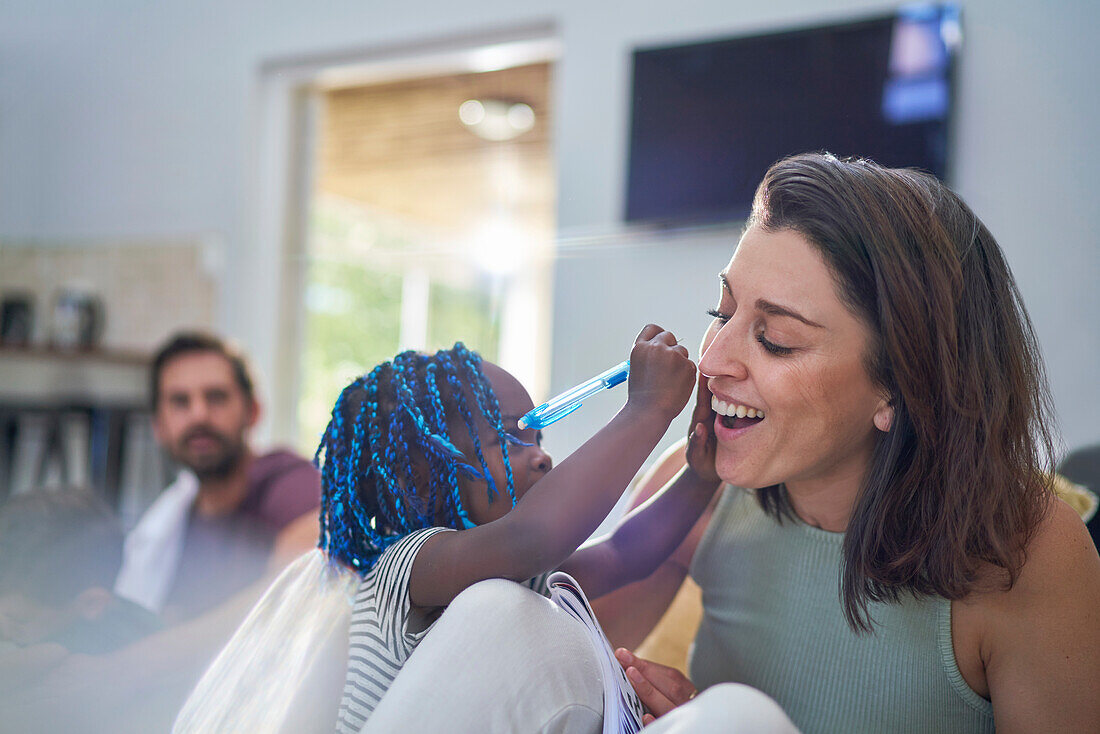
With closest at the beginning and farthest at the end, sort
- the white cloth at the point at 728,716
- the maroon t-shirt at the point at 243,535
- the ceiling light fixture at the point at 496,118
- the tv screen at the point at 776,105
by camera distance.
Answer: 1. the white cloth at the point at 728,716
2. the maroon t-shirt at the point at 243,535
3. the tv screen at the point at 776,105
4. the ceiling light fixture at the point at 496,118

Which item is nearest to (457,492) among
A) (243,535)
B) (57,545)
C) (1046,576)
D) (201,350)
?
(1046,576)

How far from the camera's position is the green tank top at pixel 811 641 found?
0.88 m

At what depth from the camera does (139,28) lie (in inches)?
144

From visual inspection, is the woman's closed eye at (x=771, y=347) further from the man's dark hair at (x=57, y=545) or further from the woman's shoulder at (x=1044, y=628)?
the man's dark hair at (x=57, y=545)

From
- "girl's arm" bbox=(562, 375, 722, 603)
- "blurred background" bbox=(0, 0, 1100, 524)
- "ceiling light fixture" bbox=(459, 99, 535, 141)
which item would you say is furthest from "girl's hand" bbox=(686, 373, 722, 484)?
"ceiling light fixture" bbox=(459, 99, 535, 141)

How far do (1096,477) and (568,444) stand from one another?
0.89m

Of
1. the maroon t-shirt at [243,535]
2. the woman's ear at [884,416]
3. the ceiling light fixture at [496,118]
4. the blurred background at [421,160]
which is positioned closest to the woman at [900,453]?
the woman's ear at [884,416]

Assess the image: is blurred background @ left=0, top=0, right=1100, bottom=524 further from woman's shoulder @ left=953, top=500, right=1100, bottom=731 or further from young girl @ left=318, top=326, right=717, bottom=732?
woman's shoulder @ left=953, top=500, right=1100, bottom=731

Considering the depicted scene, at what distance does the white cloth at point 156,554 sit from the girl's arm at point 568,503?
1369mm

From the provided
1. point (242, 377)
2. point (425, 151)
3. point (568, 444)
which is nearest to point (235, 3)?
point (425, 151)

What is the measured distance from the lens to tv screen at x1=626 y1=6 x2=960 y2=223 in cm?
244

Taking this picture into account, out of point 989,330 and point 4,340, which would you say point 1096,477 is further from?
point 4,340

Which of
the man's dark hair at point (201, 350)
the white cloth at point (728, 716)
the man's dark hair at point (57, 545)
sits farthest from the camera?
the man's dark hair at point (201, 350)

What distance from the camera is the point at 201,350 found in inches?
92.0
